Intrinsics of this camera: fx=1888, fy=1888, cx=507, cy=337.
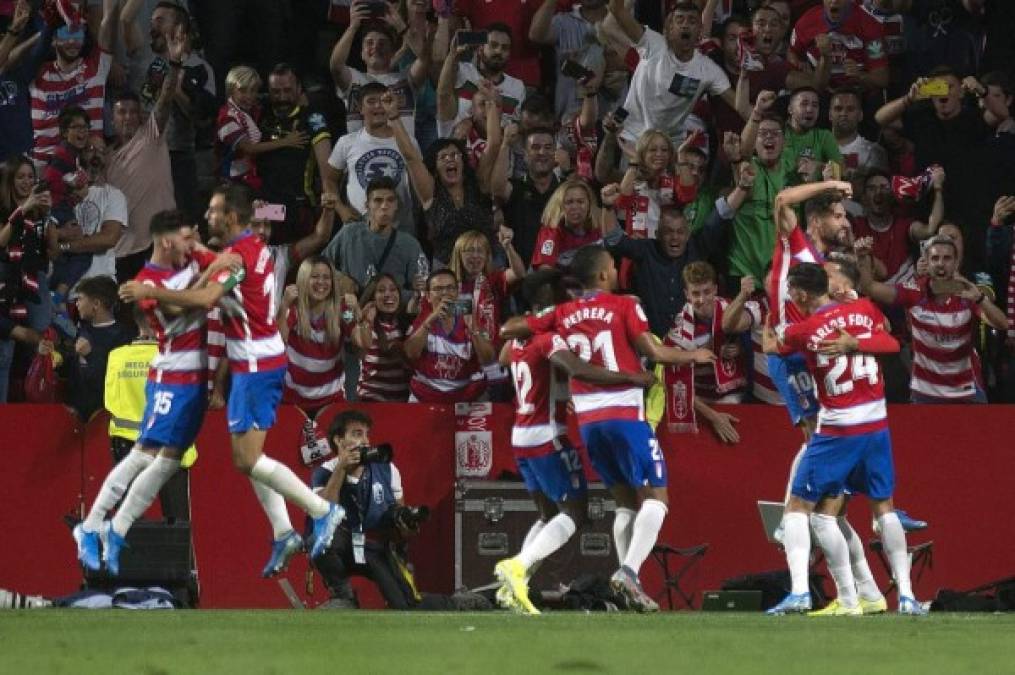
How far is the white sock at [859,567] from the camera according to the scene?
1182 cm

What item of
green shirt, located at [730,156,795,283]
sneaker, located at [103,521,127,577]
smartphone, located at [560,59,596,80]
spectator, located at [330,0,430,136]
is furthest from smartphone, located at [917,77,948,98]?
sneaker, located at [103,521,127,577]

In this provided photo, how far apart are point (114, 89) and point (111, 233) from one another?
2.01m

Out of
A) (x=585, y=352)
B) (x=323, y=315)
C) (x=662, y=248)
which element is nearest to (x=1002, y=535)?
(x=662, y=248)

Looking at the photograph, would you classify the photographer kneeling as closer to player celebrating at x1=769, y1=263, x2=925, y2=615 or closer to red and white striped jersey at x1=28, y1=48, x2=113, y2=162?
player celebrating at x1=769, y1=263, x2=925, y2=615

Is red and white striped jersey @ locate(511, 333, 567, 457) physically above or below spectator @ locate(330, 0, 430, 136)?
below

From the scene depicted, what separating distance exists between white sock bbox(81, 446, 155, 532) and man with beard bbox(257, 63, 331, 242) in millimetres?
5239

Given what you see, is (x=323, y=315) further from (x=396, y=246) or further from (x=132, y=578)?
(x=132, y=578)

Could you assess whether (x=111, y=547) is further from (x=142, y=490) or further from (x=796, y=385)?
(x=796, y=385)

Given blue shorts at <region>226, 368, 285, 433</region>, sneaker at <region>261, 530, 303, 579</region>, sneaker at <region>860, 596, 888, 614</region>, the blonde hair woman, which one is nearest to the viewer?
blue shorts at <region>226, 368, 285, 433</region>

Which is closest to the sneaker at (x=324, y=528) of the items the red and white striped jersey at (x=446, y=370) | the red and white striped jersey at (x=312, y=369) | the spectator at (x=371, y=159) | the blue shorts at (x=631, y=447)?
the blue shorts at (x=631, y=447)

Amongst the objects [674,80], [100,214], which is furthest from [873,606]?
[100,214]

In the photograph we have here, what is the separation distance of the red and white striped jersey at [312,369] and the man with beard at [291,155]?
2.18 meters

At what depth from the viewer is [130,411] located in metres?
13.1

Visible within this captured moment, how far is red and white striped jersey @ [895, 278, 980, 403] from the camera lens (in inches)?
561
